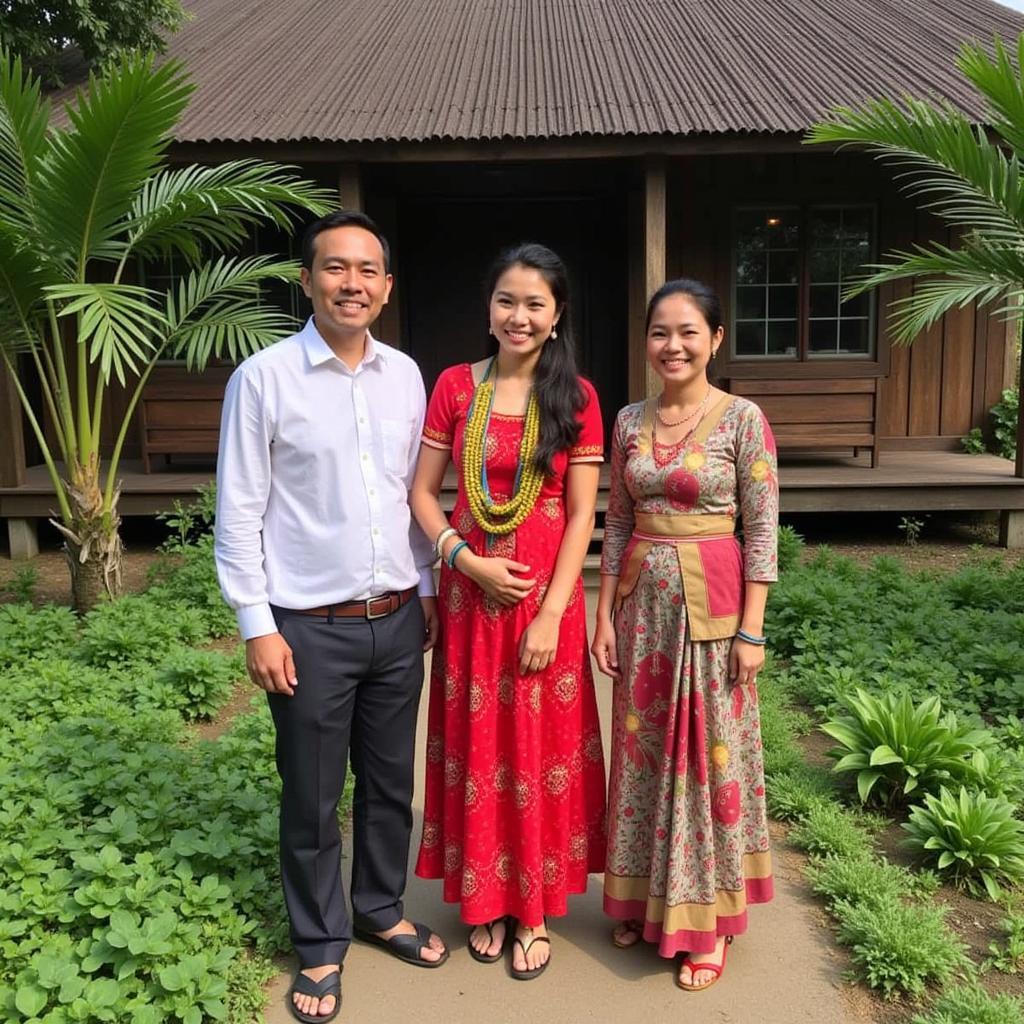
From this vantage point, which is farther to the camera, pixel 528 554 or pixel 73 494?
pixel 73 494

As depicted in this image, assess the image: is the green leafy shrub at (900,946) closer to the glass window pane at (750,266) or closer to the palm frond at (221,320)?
the palm frond at (221,320)

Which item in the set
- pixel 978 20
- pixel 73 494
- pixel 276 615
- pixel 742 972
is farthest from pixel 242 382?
pixel 978 20

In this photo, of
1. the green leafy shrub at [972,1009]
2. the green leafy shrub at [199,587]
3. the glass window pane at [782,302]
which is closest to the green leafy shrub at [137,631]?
the green leafy shrub at [199,587]

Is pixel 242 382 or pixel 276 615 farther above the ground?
pixel 242 382

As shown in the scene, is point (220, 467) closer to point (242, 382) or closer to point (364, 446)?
point (242, 382)

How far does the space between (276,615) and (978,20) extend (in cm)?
962

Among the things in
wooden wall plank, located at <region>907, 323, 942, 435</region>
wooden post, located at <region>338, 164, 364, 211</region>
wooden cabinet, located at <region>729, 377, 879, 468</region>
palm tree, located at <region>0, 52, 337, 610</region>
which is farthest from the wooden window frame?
palm tree, located at <region>0, 52, 337, 610</region>

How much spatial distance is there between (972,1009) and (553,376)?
1.79 m

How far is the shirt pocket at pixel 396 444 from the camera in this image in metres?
2.29

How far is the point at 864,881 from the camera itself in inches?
108

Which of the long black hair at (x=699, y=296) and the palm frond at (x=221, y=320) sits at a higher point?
the palm frond at (x=221, y=320)

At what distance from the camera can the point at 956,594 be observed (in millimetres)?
5449

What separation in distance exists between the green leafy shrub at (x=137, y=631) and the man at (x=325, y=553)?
262cm

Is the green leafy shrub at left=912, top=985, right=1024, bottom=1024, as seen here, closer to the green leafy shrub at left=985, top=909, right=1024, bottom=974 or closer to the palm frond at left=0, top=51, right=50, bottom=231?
the green leafy shrub at left=985, top=909, right=1024, bottom=974
